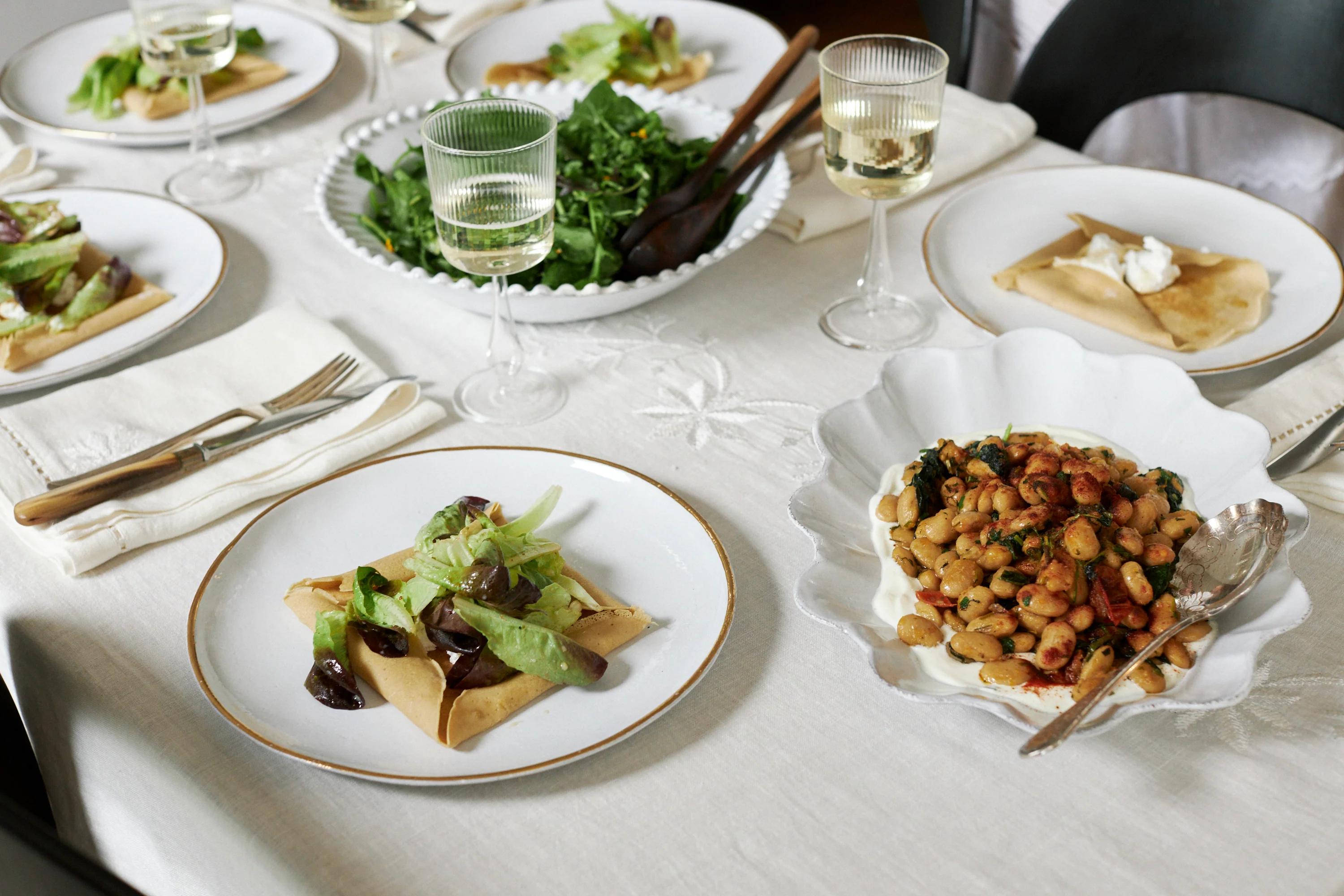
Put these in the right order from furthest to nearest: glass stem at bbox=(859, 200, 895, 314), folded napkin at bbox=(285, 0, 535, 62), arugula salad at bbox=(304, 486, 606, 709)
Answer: folded napkin at bbox=(285, 0, 535, 62)
glass stem at bbox=(859, 200, 895, 314)
arugula salad at bbox=(304, 486, 606, 709)

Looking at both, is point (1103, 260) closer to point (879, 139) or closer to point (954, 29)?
point (879, 139)

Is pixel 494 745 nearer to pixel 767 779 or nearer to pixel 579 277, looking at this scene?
pixel 767 779

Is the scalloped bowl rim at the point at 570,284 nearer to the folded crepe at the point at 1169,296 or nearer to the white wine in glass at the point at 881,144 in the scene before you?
the white wine in glass at the point at 881,144

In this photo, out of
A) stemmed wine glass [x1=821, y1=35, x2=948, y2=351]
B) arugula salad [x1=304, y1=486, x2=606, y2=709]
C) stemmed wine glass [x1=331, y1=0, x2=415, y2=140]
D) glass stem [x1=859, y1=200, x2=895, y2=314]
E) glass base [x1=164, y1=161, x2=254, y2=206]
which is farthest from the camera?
stemmed wine glass [x1=331, y1=0, x2=415, y2=140]

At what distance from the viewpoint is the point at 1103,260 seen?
119 centimetres

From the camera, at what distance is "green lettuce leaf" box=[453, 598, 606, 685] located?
770 millimetres

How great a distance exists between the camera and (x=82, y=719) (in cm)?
84

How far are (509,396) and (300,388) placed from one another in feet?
0.65

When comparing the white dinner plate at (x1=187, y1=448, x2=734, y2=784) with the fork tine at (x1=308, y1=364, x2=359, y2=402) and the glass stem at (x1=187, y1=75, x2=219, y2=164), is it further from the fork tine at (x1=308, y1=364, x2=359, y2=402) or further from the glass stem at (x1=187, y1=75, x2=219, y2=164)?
the glass stem at (x1=187, y1=75, x2=219, y2=164)

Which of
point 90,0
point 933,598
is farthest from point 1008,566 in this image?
point 90,0

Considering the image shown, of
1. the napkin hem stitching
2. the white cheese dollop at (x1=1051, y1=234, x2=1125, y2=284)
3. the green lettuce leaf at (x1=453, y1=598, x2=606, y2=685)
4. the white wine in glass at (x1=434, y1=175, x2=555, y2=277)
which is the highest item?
the white wine in glass at (x1=434, y1=175, x2=555, y2=277)

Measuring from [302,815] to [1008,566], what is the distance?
19.2 inches

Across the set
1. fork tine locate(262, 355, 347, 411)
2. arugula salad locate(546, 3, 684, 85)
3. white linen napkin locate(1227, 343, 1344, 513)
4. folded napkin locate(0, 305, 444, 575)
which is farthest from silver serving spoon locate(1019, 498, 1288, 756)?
arugula salad locate(546, 3, 684, 85)

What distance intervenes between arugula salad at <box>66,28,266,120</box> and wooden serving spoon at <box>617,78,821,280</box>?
82 cm
